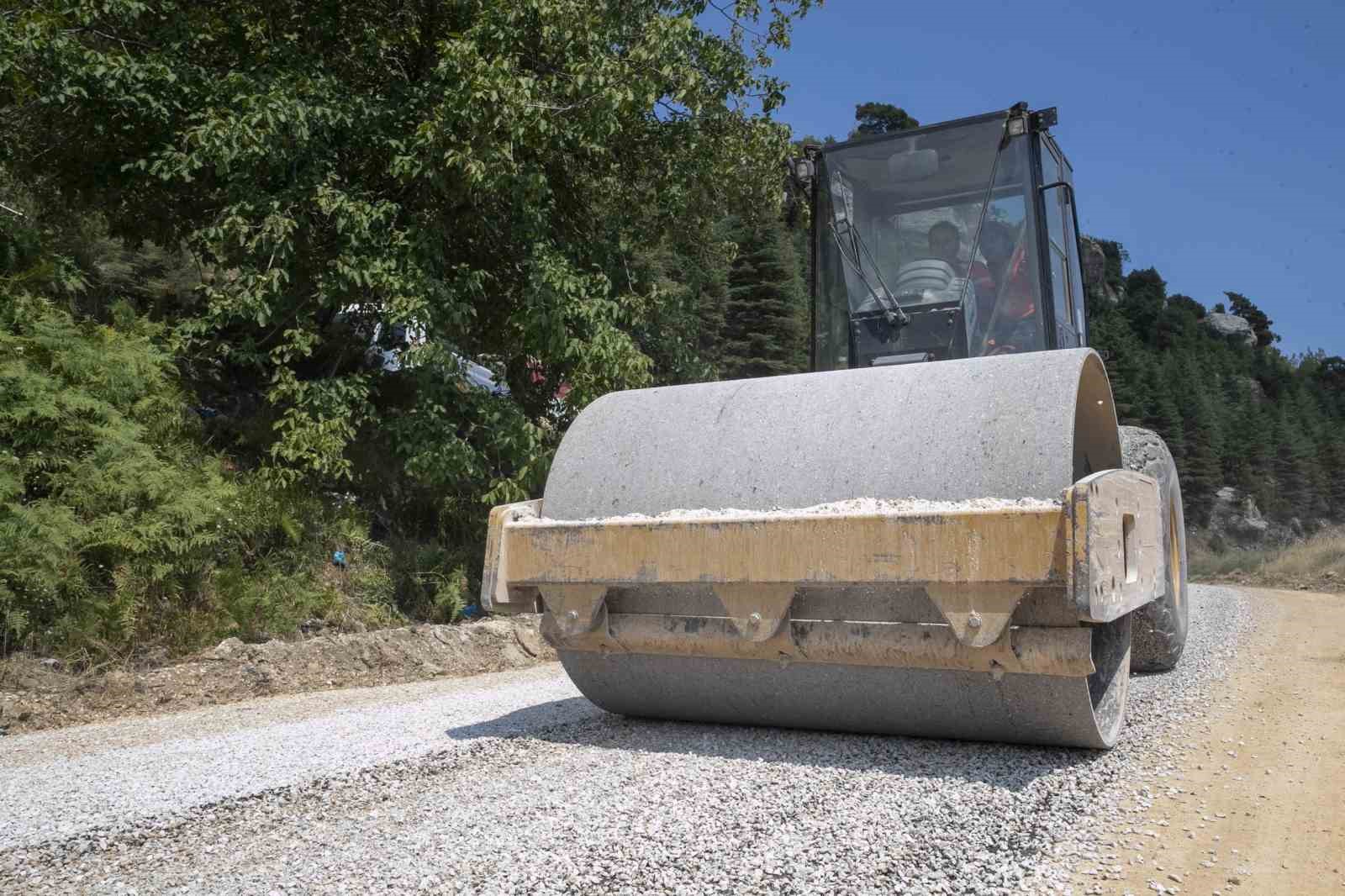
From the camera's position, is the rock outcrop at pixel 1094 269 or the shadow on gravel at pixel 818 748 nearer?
the shadow on gravel at pixel 818 748

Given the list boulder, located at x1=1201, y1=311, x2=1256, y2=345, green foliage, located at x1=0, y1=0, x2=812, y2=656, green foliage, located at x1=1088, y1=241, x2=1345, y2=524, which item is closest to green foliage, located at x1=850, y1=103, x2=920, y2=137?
green foliage, located at x1=1088, y1=241, x2=1345, y2=524

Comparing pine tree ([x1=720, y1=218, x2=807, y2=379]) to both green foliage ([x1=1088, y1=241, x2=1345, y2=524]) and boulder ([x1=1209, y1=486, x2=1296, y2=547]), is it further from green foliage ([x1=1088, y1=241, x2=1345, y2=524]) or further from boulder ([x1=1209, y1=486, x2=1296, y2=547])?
boulder ([x1=1209, y1=486, x2=1296, y2=547])

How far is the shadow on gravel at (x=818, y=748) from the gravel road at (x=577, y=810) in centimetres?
1

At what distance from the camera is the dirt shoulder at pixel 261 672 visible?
5957 mm

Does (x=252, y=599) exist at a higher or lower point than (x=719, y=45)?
lower

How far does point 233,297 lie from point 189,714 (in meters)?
4.11

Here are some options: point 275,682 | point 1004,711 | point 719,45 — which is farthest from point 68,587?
point 719,45

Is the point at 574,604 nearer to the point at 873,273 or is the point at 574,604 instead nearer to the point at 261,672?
the point at 873,273

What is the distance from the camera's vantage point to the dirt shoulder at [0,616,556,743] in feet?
19.5

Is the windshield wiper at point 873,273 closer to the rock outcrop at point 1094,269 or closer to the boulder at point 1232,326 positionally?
the rock outcrop at point 1094,269

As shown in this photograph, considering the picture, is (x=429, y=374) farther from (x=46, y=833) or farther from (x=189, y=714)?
(x=46, y=833)

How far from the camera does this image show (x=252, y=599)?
307 inches

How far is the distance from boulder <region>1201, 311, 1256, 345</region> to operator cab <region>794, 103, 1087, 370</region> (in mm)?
98892

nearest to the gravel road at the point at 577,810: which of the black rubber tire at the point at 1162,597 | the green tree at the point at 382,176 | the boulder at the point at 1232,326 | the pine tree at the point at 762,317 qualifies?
the black rubber tire at the point at 1162,597
